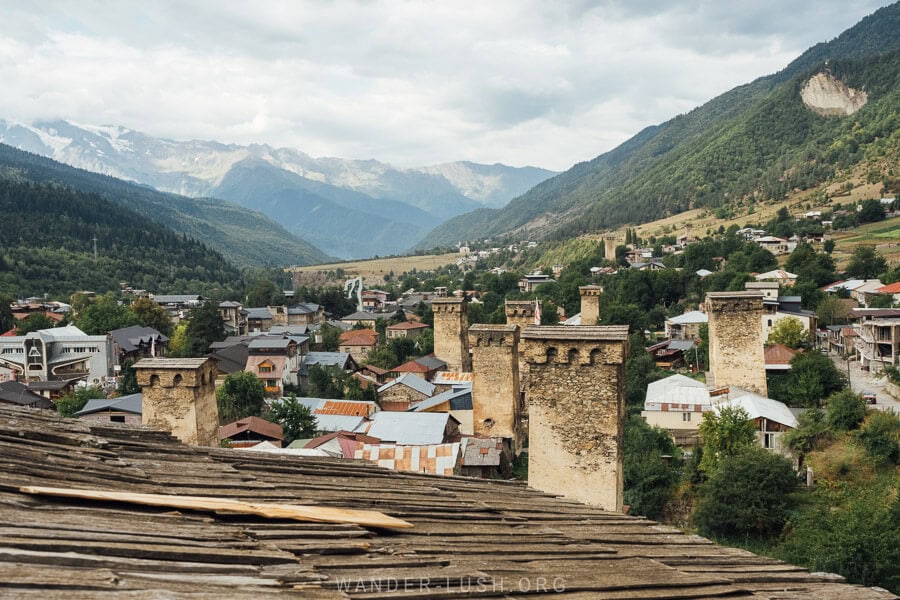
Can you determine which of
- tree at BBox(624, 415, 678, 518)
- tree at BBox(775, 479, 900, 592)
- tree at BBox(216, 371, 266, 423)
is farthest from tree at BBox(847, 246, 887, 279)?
tree at BBox(216, 371, 266, 423)

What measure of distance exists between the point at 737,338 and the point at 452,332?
1654cm

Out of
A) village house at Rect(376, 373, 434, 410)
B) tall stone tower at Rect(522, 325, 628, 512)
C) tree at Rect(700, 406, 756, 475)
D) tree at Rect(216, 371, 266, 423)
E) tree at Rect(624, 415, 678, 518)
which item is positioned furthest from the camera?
village house at Rect(376, 373, 434, 410)

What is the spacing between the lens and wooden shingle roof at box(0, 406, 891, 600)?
233 cm

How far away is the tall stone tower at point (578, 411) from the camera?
9016mm

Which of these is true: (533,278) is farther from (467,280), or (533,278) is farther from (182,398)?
(182,398)

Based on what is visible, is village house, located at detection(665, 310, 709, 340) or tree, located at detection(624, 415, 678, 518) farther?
village house, located at detection(665, 310, 709, 340)

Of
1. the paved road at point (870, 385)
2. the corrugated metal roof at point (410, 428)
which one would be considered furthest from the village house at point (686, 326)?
the corrugated metal roof at point (410, 428)

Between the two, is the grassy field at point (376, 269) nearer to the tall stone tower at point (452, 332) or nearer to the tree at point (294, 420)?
the tall stone tower at point (452, 332)

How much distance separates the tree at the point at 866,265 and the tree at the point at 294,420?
133 feet

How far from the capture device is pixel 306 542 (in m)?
2.96

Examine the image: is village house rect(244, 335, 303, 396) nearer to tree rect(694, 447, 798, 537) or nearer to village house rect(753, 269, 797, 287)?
tree rect(694, 447, 798, 537)

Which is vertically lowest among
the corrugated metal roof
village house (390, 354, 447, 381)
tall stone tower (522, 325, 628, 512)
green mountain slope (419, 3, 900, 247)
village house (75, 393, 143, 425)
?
the corrugated metal roof

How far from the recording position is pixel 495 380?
2053cm

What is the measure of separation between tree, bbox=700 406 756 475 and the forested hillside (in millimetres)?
76827
